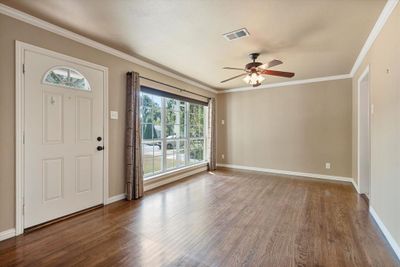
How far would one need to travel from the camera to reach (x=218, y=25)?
8.44 ft

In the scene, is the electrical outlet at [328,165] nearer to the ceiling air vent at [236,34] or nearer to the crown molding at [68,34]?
the ceiling air vent at [236,34]

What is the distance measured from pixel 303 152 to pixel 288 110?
1183 mm

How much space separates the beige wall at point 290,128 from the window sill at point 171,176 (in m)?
1.22

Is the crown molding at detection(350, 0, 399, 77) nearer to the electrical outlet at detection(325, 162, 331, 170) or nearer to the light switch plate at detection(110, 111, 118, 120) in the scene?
the electrical outlet at detection(325, 162, 331, 170)

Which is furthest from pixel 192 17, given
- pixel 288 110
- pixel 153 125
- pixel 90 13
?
pixel 288 110

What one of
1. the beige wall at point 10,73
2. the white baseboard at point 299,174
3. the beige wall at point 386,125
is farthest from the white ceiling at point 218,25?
the white baseboard at point 299,174

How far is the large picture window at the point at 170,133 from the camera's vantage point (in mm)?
4340

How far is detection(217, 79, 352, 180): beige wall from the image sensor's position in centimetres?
490

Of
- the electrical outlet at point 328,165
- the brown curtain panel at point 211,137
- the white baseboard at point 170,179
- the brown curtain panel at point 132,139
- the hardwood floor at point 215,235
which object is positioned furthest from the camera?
the brown curtain panel at point 211,137

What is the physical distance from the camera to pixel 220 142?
6.80 meters

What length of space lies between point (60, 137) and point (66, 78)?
826 millimetres

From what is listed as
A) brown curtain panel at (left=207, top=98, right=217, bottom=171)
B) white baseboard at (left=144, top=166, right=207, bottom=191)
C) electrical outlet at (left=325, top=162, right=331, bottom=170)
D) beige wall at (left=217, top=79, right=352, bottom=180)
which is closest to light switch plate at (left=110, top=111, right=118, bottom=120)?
white baseboard at (left=144, top=166, right=207, bottom=191)

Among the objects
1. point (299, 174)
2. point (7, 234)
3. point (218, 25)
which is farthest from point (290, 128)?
point (7, 234)

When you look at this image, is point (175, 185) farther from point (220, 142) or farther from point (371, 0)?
point (371, 0)
